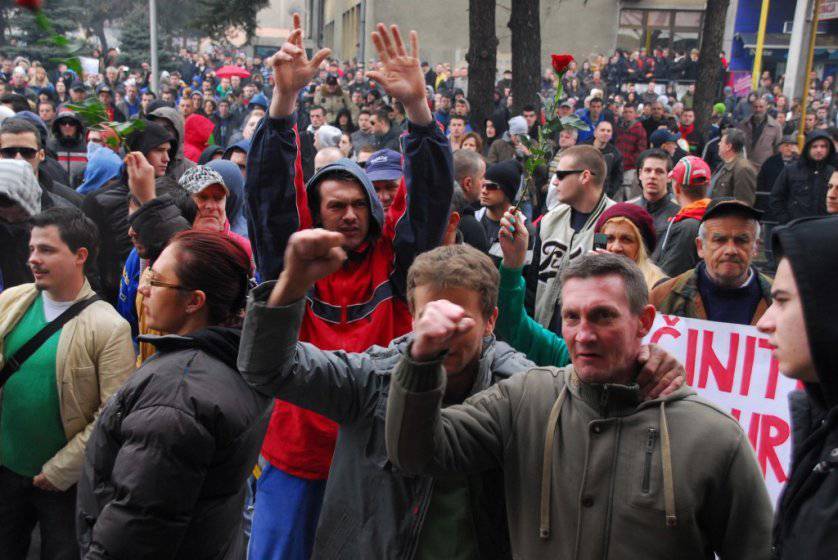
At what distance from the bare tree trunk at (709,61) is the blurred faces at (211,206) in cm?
1332

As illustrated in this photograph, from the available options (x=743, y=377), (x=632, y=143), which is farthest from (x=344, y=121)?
(x=743, y=377)

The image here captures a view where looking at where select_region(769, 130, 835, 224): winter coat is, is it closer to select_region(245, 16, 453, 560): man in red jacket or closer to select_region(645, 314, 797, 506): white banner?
select_region(645, 314, 797, 506): white banner

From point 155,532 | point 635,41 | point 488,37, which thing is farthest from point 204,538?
point 635,41

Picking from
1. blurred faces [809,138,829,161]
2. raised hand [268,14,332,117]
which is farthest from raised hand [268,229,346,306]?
blurred faces [809,138,829,161]

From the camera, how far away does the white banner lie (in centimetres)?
349

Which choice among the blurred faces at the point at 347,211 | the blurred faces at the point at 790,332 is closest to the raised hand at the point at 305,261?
the blurred faces at the point at 790,332

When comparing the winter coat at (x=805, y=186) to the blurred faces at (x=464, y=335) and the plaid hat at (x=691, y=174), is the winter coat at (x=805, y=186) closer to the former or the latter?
the plaid hat at (x=691, y=174)

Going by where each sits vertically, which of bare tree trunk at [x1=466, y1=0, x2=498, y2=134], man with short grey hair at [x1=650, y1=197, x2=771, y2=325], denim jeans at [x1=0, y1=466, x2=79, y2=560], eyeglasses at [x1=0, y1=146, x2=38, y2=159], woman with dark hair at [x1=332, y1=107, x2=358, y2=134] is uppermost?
bare tree trunk at [x1=466, y1=0, x2=498, y2=134]

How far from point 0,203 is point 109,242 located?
0.69m

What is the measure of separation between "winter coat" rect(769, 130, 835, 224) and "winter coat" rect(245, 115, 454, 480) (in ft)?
26.1

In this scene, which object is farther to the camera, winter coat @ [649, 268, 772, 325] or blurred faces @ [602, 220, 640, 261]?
blurred faces @ [602, 220, 640, 261]

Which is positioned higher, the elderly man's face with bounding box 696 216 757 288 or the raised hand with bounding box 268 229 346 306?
the raised hand with bounding box 268 229 346 306

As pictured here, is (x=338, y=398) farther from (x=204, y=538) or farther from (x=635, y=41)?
(x=635, y=41)

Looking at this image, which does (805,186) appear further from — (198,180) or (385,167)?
(198,180)
